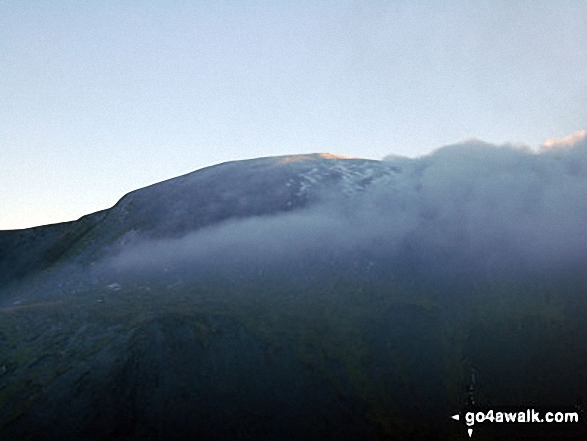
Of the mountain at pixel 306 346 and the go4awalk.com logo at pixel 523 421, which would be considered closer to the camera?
the mountain at pixel 306 346

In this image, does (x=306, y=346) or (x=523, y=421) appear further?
(x=306, y=346)

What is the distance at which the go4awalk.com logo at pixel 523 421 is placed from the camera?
133000mm

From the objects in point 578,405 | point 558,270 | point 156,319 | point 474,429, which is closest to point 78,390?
point 156,319

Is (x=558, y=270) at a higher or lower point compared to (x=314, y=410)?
higher

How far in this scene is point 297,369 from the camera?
144875 mm

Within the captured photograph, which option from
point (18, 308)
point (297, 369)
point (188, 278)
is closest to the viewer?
point (297, 369)

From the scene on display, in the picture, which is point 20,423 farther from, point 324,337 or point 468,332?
point 468,332

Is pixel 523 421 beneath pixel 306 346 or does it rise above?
beneath

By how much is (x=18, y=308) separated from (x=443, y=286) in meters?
137

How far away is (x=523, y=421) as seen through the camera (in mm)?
137625

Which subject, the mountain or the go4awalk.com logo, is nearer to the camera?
the mountain

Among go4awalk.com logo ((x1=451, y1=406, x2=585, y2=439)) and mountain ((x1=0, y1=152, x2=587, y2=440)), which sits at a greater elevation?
mountain ((x1=0, y1=152, x2=587, y2=440))

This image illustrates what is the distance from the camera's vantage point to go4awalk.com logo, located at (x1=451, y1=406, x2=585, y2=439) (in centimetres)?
13300

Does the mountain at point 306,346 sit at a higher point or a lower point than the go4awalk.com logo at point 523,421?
higher
